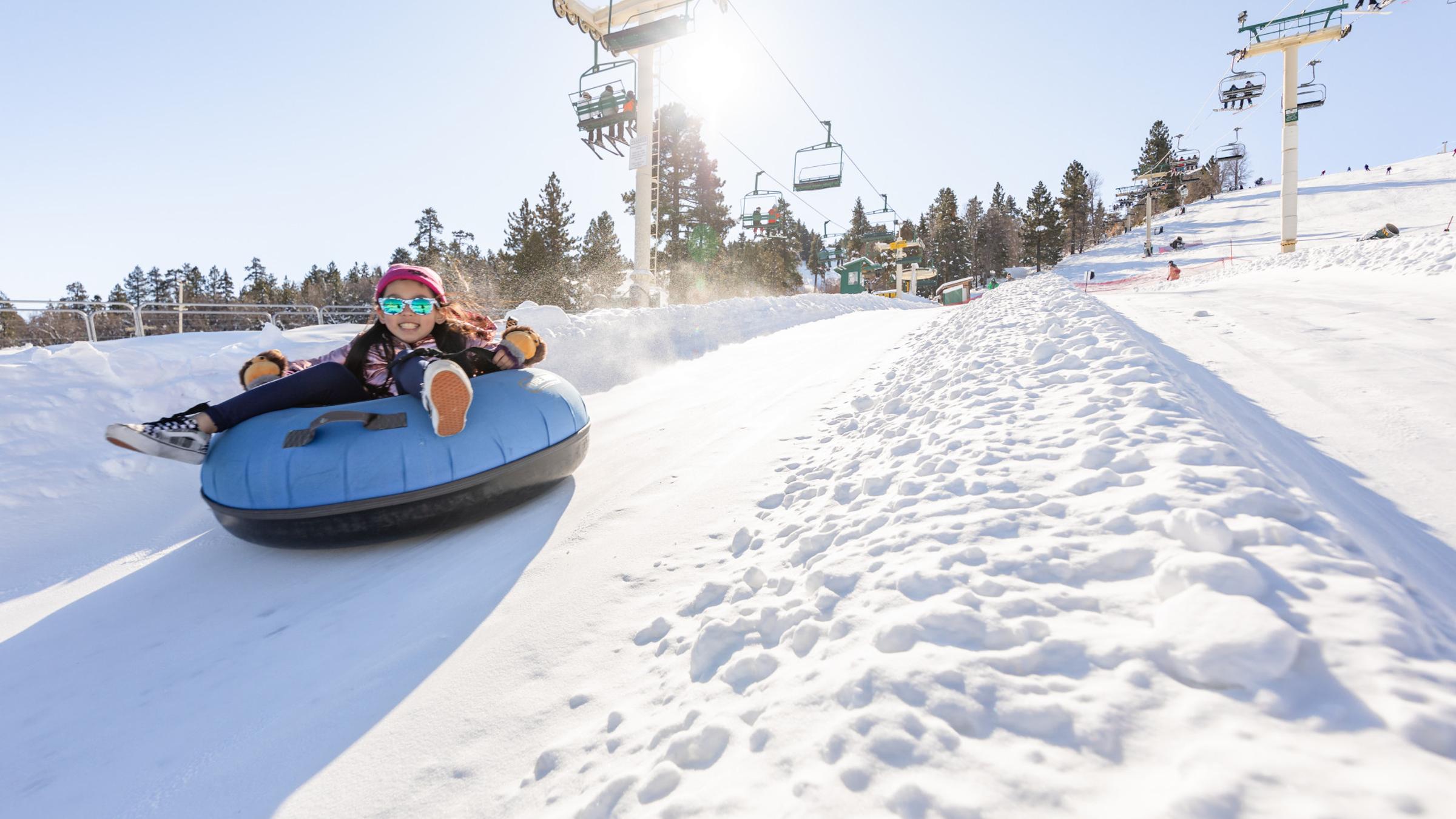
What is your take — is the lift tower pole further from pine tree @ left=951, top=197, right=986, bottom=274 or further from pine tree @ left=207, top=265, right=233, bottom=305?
pine tree @ left=207, top=265, right=233, bottom=305

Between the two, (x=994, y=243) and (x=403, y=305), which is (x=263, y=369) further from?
(x=994, y=243)

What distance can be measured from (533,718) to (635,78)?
661 inches

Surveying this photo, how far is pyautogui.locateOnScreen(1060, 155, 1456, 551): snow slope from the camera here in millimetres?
2316

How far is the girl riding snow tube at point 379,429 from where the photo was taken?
2.67 m

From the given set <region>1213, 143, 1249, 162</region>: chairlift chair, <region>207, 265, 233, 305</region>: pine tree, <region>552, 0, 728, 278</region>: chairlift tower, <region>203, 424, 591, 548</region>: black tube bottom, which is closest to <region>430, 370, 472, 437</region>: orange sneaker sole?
<region>203, 424, 591, 548</region>: black tube bottom

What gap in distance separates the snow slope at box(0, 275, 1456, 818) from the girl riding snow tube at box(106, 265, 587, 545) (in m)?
0.30

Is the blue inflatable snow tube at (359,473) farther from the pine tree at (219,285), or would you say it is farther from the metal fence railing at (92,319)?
the pine tree at (219,285)

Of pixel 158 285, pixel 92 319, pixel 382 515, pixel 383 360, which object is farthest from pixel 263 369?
pixel 158 285

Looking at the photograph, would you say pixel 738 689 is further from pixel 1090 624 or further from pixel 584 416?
pixel 584 416

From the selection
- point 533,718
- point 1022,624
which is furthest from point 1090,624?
point 533,718

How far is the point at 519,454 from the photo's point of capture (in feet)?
10.2

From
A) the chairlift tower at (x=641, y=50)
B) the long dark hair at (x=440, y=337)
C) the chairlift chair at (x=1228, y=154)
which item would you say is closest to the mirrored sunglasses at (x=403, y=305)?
the long dark hair at (x=440, y=337)

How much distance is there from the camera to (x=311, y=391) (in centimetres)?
309

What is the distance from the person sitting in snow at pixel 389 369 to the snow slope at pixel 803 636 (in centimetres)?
71
